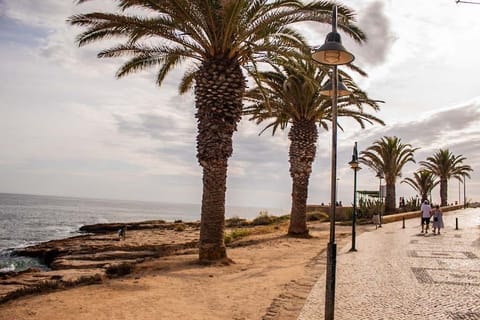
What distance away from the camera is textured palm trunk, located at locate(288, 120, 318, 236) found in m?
20.2

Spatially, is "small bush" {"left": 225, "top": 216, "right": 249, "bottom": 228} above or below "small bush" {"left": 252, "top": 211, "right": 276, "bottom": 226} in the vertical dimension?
below

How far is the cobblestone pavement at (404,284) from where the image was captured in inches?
287

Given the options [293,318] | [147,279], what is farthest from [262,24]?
[293,318]

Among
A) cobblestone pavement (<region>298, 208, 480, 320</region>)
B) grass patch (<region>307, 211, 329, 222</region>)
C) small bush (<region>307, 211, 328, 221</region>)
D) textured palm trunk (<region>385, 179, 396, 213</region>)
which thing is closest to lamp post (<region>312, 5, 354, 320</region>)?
cobblestone pavement (<region>298, 208, 480, 320</region>)

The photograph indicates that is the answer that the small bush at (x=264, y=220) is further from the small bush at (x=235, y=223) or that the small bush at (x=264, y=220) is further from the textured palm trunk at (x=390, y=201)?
the textured palm trunk at (x=390, y=201)

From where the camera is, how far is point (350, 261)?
13.0 metres

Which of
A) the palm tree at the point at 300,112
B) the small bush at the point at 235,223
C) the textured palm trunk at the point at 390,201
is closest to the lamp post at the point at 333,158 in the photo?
the palm tree at the point at 300,112

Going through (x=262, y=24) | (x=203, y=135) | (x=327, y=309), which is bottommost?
(x=327, y=309)

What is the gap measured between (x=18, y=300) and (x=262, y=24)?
940cm

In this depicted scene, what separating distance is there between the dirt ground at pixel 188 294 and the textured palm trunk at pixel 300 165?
Answer: 697cm

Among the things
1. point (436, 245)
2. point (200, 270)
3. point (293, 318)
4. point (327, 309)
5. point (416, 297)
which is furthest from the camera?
point (436, 245)

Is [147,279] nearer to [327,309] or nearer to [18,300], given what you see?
[18,300]

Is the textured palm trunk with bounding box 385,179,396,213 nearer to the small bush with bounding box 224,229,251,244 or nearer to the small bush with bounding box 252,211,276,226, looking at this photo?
the small bush with bounding box 252,211,276,226

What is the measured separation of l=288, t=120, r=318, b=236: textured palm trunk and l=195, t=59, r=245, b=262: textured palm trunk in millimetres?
7793
